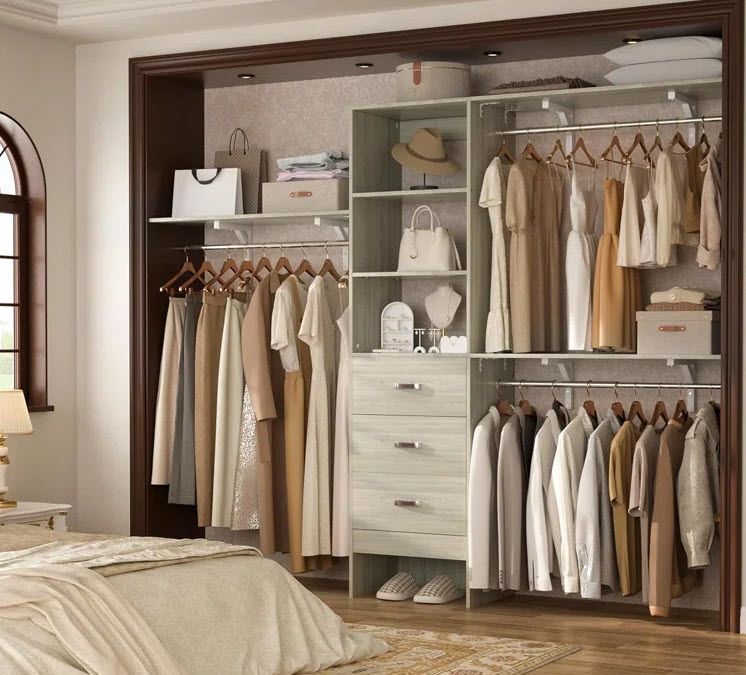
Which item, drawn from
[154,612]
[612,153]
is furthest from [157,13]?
[154,612]

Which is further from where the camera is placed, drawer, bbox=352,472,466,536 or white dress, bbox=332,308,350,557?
white dress, bbox=332,308,350,557

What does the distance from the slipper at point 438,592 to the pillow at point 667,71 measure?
2.25 metres

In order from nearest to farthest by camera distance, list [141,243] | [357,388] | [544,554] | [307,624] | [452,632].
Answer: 1. [307,624]
2. [452,632]
3. [544,554]
4. [357,388]
5. [141,243]

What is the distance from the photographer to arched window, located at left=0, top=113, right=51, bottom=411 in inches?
245

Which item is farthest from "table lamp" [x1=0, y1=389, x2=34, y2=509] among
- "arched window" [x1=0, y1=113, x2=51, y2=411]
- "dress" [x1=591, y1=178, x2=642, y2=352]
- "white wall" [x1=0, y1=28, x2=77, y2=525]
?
"dress" [x1=591, y1=178, x2=642, y2=352]

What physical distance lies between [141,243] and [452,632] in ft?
7.96

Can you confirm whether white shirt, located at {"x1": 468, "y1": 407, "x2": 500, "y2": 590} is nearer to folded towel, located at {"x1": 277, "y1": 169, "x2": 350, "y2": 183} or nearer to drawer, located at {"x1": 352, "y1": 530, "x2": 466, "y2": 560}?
drawer, located at {"x1": 352, "y1": 530, "x2": 466, "y2": 560}

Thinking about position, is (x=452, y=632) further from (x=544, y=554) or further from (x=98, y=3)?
(x=98, y=3)

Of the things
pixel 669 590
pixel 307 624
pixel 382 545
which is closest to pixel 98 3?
pixel 382 545

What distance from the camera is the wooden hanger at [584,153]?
221 inches

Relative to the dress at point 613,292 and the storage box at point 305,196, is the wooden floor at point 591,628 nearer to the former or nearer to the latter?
the dress at point 613,292

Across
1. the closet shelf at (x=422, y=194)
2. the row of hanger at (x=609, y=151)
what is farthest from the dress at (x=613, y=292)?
the closet shelf at (x=422, y=194)

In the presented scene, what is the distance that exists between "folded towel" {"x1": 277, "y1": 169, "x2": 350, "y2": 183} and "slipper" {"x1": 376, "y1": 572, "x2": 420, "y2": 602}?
183cm

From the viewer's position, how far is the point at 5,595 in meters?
3.48
